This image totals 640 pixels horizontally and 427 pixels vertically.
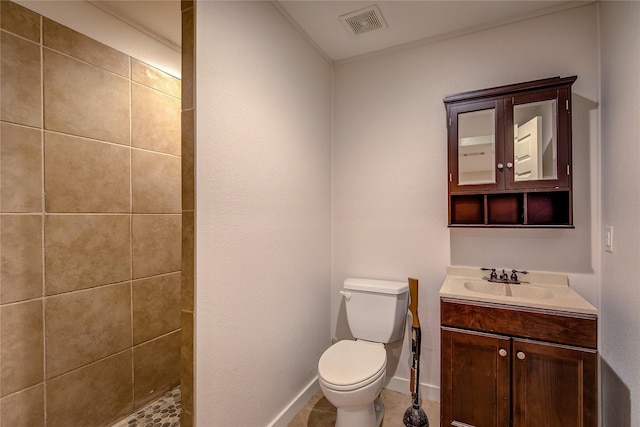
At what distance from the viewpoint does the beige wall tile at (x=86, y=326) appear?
1527mm

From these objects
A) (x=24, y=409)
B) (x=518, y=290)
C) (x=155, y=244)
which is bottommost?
(x=24, y=409)

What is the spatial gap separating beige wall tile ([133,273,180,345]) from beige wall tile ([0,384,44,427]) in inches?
19.2

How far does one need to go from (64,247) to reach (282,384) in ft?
4.67

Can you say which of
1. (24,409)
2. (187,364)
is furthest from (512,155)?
(24,409)

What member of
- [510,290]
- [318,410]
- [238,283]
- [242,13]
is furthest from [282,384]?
[242,13]

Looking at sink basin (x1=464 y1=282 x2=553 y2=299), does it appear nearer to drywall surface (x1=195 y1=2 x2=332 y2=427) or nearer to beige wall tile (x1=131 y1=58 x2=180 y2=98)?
drywall surface (x1=195 y1=2 x2=332 y2=427)

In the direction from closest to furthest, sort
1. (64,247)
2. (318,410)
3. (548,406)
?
(548,406), (64,247), (318,410)

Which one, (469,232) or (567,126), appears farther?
(469,232)

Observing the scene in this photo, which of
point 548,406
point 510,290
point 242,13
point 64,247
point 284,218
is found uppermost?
point 242,13

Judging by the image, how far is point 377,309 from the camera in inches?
78.3

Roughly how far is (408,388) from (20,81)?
113 inches

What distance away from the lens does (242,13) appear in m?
1.48

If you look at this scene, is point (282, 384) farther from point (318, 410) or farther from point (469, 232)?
point (469, 232)

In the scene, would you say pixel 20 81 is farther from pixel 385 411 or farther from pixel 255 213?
pixel 385 411
